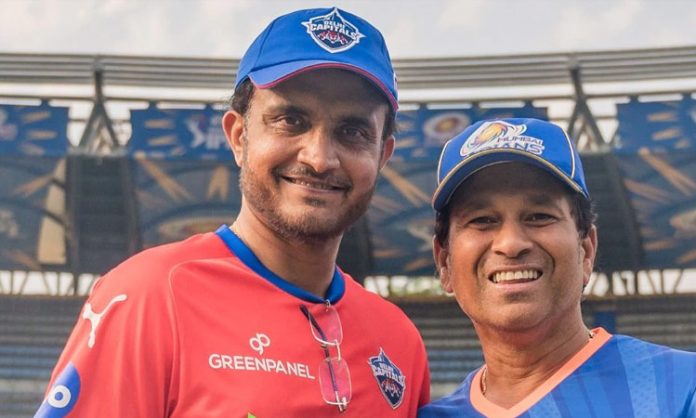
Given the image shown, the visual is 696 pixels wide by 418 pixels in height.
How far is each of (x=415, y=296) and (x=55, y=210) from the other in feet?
24.6

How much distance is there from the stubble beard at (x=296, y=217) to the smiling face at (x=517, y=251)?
12.6 inches

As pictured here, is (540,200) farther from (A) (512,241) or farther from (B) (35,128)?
(B) (35,128)

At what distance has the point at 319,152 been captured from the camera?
2.47m

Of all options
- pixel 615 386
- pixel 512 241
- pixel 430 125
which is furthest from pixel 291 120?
pixel 430 125

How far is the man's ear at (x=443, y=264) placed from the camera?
262 cm

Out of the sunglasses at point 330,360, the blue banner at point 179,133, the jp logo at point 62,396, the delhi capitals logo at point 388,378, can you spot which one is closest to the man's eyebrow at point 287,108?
the sunglasses at point 330,360

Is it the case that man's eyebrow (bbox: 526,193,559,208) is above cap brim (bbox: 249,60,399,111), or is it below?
below

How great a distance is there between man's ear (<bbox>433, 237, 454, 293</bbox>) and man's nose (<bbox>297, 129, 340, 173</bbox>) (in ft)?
1.39

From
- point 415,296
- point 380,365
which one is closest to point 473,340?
point 415,296

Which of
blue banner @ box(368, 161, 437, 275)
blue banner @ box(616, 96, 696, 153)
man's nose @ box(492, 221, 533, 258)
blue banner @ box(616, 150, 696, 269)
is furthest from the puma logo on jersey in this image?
blue banner @ box(616, 150, 696, 269)

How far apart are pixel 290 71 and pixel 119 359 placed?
895 millimetres

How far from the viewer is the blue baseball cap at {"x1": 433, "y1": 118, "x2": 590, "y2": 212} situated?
236 cm

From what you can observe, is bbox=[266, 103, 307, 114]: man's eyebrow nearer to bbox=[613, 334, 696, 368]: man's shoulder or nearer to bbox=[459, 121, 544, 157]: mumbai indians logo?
bbox=[459, 121, 544, 157]: mumbai indians logo

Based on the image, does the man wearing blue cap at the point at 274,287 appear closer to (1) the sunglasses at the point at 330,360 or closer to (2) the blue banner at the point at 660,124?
(1) the sunglasses at the point at 330,360
